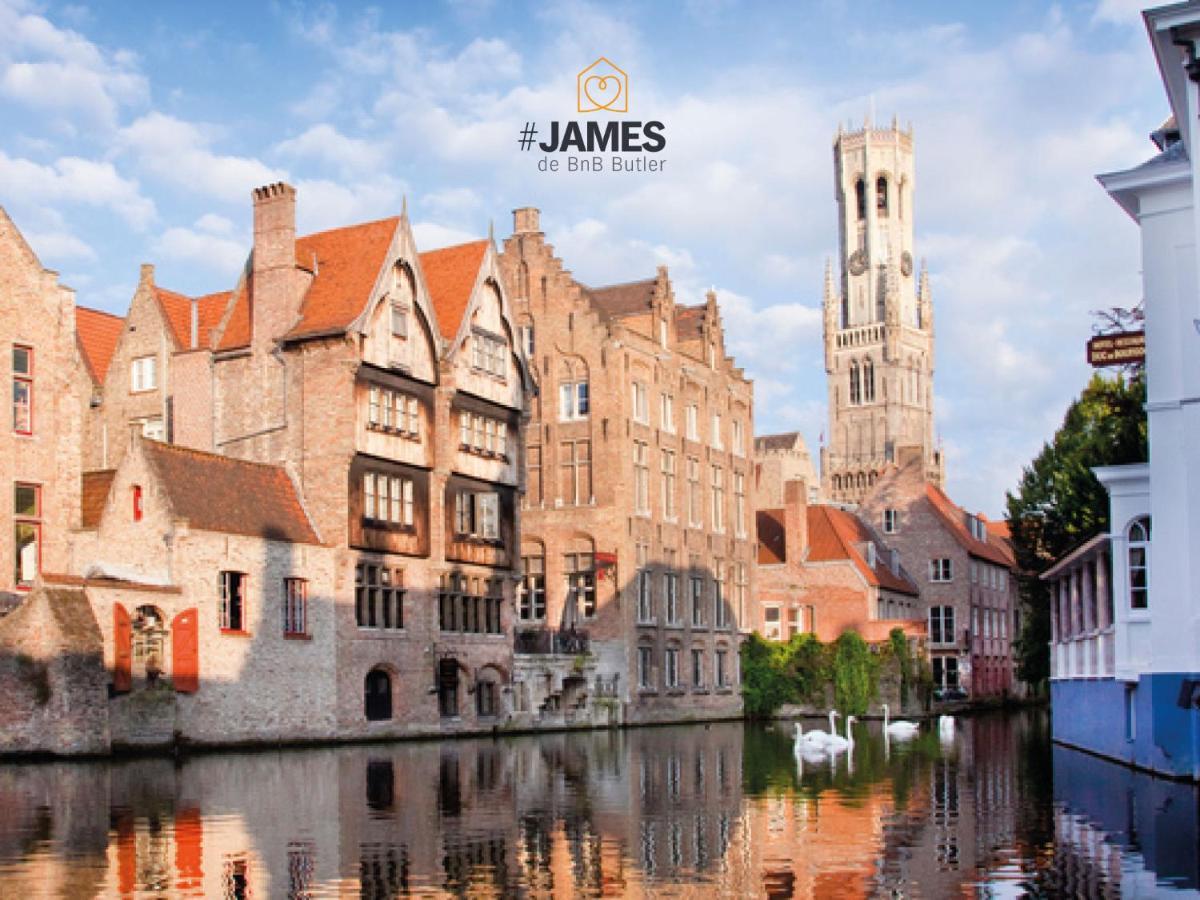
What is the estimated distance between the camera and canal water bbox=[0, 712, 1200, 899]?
15.2 metres

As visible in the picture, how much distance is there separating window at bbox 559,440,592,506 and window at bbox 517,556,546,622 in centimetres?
281

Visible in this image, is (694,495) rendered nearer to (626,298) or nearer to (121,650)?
(626,298)

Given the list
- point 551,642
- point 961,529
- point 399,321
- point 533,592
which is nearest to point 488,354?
point 399,321

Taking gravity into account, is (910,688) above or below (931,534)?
below

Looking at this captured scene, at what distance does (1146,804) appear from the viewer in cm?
2208

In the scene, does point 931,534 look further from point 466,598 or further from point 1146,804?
point 1146,804

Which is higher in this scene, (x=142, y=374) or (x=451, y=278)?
(x=451, y=278)

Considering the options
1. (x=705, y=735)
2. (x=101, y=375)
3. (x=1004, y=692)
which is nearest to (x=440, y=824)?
(x=705, y=735)

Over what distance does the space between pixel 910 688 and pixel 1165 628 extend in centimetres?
4739

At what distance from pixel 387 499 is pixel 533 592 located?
1684cm

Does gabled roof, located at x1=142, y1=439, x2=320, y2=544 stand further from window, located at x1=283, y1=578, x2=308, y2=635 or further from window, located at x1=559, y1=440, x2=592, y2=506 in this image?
window, located at x1=559, y1=440, x2=592, y2=506

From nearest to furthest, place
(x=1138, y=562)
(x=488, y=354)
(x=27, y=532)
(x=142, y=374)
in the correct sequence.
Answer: (x=1138, y=562) → (x=27, y=532) → (x=142, y=374) → (x=488, y=354)

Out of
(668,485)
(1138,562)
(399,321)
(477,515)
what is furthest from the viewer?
(668,485)

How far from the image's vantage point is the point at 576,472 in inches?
2507
